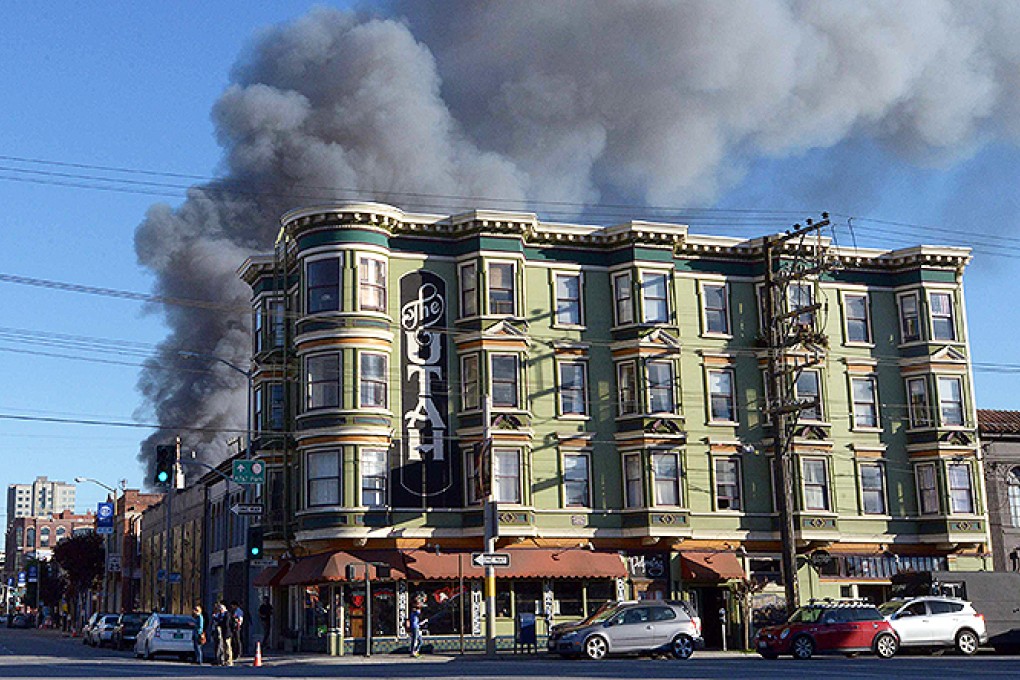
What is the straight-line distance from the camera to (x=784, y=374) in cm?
4469

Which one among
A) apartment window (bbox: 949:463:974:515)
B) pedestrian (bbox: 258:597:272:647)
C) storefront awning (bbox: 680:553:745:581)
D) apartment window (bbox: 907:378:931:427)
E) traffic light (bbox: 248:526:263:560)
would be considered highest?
apartment window (bbox: 907:378:931:427)

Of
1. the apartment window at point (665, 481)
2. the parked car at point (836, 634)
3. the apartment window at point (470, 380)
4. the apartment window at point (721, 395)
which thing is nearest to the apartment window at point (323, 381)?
the apartment window at point (470, 380)

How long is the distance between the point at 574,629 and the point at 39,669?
13.8 meters

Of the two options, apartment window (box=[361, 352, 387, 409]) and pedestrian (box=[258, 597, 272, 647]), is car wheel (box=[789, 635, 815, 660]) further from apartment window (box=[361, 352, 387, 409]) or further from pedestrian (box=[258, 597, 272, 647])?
pedestrian (box=[258, 597, 272, 647])

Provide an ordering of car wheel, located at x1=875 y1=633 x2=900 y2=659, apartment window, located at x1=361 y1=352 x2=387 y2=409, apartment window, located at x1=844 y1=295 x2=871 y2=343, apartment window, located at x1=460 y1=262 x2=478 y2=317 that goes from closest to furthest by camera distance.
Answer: car wheel, located at x1=875 y1=633 x2=900 y2=659
apartment window, located at x1=361 y1=352 x2=387 y2=409
apartment window, located at x1=460 y1=262 x2=478 y2=317
apartment window, located at x1=844 y1=295 x2=871 y2=343

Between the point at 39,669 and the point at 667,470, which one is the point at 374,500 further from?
the point at 39,669

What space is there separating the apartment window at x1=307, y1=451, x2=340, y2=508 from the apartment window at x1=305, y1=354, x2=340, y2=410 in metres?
1.71

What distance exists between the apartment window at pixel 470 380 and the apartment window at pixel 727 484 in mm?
→ 9508

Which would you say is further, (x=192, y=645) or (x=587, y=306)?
(x=587, y=306)

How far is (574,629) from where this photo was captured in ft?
116

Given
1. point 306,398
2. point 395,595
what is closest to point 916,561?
point 395,595

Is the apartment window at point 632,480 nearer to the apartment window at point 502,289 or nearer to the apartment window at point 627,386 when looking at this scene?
the apartment window at point 627,386

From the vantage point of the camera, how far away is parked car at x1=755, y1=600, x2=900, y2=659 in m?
34.5

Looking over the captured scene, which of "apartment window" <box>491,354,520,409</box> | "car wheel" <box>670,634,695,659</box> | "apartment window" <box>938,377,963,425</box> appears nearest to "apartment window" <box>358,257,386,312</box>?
"apartment window" <box>491,354,520,409</box>
